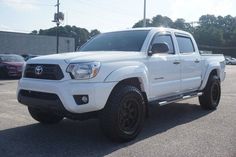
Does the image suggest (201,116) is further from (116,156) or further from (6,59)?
(6,59)

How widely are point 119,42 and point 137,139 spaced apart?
2026 millimetres

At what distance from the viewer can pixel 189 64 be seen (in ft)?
27.6

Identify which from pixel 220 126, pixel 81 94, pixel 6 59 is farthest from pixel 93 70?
pixel 6 59

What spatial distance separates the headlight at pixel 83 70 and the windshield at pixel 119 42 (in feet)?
4.75

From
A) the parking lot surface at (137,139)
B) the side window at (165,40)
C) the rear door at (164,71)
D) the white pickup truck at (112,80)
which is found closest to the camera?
the parking lot surface at (137,139)

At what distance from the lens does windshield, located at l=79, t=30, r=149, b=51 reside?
23.6ft

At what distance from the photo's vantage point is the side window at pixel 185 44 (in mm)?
8441

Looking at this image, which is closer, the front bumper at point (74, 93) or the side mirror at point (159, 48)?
the front bumper at point (74, 93)

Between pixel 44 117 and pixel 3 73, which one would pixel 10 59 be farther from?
pixel 44 117

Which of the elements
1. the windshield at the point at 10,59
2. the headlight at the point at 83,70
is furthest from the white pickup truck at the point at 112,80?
the windshield at the point at 10,59

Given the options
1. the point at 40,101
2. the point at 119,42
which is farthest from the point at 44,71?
the point at 119,42

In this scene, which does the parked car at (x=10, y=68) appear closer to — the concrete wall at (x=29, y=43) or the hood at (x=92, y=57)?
the hood at (x=92, y=57)

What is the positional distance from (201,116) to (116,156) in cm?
367

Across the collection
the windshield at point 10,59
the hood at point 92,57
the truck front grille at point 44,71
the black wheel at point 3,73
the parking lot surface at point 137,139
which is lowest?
the parking lot surface at point 137,139
